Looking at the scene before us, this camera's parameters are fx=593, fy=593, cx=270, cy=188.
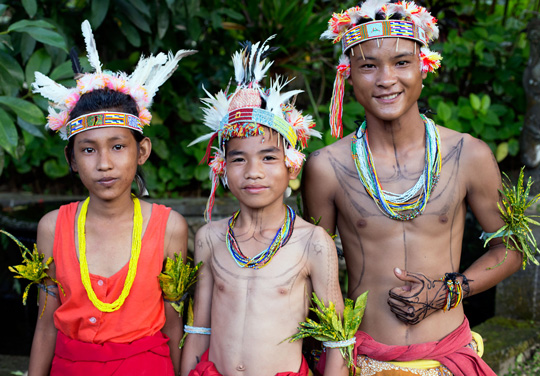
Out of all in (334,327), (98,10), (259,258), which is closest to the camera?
(334,327)

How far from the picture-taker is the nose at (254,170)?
2.31m

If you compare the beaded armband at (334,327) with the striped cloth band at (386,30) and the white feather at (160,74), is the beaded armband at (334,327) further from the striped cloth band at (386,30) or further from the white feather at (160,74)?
the white feather at (160,74)

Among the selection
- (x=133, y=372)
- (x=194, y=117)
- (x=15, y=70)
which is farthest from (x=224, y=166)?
(x=194, y=117)

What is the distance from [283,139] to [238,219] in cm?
41

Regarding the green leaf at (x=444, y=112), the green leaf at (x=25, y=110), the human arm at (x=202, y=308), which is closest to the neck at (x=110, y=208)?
the human arm at (x=202, y=308)

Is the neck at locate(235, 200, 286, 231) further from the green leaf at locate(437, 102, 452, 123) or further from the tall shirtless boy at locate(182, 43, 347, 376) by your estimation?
the green leaf at locate(437, 102, 452, 123)

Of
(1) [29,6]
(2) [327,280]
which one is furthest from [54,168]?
(2) [327,280]

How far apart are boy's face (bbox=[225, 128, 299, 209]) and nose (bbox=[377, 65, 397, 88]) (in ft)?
1.58

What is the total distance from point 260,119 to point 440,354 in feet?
3.96

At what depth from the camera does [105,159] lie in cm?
246

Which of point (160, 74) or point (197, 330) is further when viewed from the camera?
point (160, 74)

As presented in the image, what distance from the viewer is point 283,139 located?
2410 mm

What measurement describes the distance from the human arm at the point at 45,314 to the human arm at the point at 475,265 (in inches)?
57.9

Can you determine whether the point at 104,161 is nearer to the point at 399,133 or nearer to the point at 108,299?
the point at 108,299
